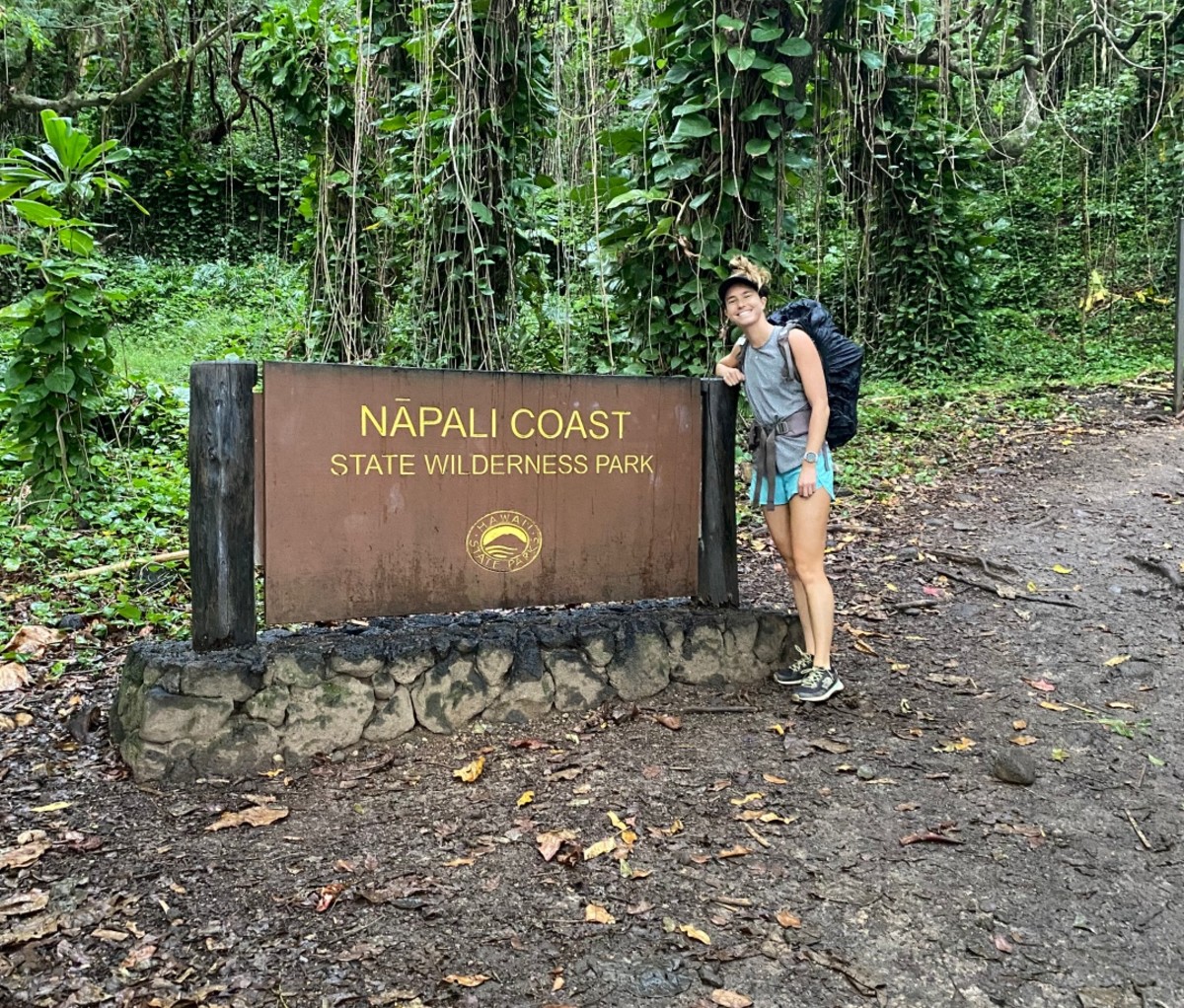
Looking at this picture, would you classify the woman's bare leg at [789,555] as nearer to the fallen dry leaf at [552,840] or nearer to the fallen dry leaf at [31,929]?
the fallen dry leaf at [552,840]

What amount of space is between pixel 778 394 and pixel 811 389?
6.0 inches

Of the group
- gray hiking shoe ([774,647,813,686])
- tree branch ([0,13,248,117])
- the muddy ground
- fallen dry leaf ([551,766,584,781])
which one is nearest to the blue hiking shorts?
gray hiking shoe ([774,647,813,686])

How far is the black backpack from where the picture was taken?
136 inches

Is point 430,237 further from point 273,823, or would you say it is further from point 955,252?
point 955,252

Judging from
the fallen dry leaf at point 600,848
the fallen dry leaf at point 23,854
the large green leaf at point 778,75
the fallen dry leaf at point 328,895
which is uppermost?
the large green leaf at point 778,75

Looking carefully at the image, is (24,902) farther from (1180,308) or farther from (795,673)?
(1180,308)

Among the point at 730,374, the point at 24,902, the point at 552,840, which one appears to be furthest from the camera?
the point at 730,374

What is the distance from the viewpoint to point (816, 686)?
11.9ft

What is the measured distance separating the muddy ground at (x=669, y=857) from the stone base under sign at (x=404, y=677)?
0.34 feet

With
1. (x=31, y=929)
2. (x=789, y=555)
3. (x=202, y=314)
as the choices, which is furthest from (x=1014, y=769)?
(x=202, y=314)

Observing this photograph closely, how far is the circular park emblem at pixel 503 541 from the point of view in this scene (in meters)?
3.50

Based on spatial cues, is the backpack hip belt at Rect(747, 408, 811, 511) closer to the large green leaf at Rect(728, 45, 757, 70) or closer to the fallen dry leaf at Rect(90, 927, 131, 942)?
the large green leaf at Rect(728, 45, 757, 70)

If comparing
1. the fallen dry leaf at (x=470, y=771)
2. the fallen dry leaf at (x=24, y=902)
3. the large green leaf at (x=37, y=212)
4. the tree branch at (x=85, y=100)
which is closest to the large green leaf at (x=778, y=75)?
the fallen dry leaf at (x=470, y=771)

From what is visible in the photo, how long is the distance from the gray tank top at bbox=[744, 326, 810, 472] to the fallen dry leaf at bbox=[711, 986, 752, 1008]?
191 cm
